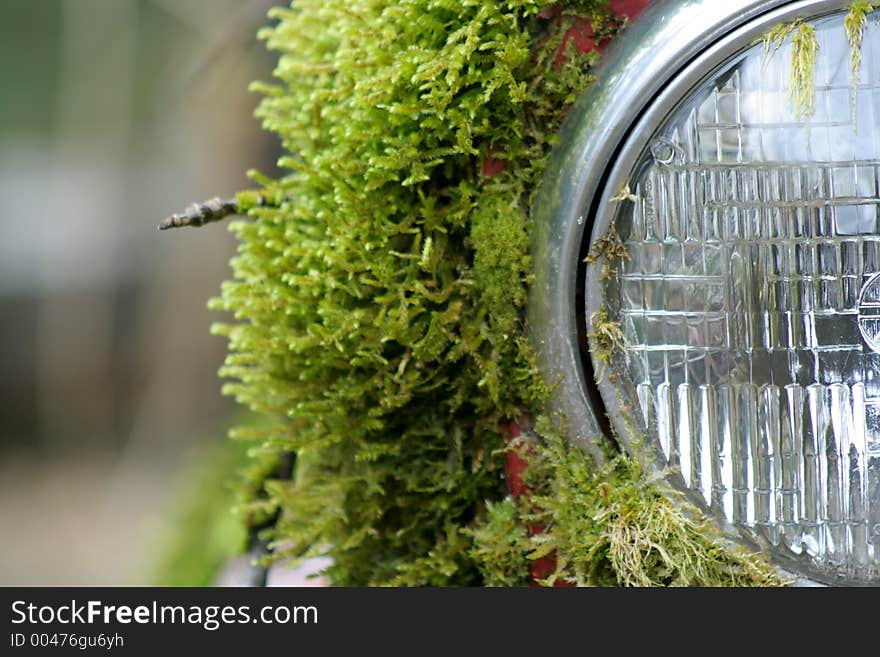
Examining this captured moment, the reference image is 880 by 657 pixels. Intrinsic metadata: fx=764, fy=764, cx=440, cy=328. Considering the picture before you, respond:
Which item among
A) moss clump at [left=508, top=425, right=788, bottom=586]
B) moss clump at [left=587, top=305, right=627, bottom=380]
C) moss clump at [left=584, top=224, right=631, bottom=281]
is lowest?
moss clump at [left=508, top=425, right=788, bottom=586]

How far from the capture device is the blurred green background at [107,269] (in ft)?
4.73

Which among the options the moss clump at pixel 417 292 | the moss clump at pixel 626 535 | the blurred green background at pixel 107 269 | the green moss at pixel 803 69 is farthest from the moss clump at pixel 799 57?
the blurred green background at pixel 107 269

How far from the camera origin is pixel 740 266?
0.62m

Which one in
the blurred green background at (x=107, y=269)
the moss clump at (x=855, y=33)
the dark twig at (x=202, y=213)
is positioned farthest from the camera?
the blurred green background at (x=107, y=269)

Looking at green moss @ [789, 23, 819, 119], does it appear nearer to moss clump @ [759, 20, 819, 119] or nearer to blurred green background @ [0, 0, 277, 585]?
moss clump @ [759, 20, 819, 119]

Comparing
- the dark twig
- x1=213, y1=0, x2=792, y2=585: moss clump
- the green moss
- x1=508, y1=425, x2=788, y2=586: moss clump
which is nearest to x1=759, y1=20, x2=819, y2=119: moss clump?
A: the green moss

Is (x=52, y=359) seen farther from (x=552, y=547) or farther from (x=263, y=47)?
(x=552, y=547)

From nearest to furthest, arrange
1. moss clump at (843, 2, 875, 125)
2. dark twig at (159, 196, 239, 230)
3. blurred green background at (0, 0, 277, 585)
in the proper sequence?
moss clump at (843, 2, 875, 125) → dark twig at (159, 196, 239, 230) → blurred green background at (0, 0, 277, 585)

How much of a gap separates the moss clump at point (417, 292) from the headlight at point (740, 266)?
0.11 feet

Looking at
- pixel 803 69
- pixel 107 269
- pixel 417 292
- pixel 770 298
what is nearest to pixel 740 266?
pixel 770 298

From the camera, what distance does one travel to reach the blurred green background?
144 cm

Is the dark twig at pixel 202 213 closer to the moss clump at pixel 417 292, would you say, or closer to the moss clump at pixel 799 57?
the moss clump at pixel 417 292

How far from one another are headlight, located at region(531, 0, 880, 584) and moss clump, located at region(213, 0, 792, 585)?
0.11 ft

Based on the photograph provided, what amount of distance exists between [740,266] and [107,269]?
4.78 ft
